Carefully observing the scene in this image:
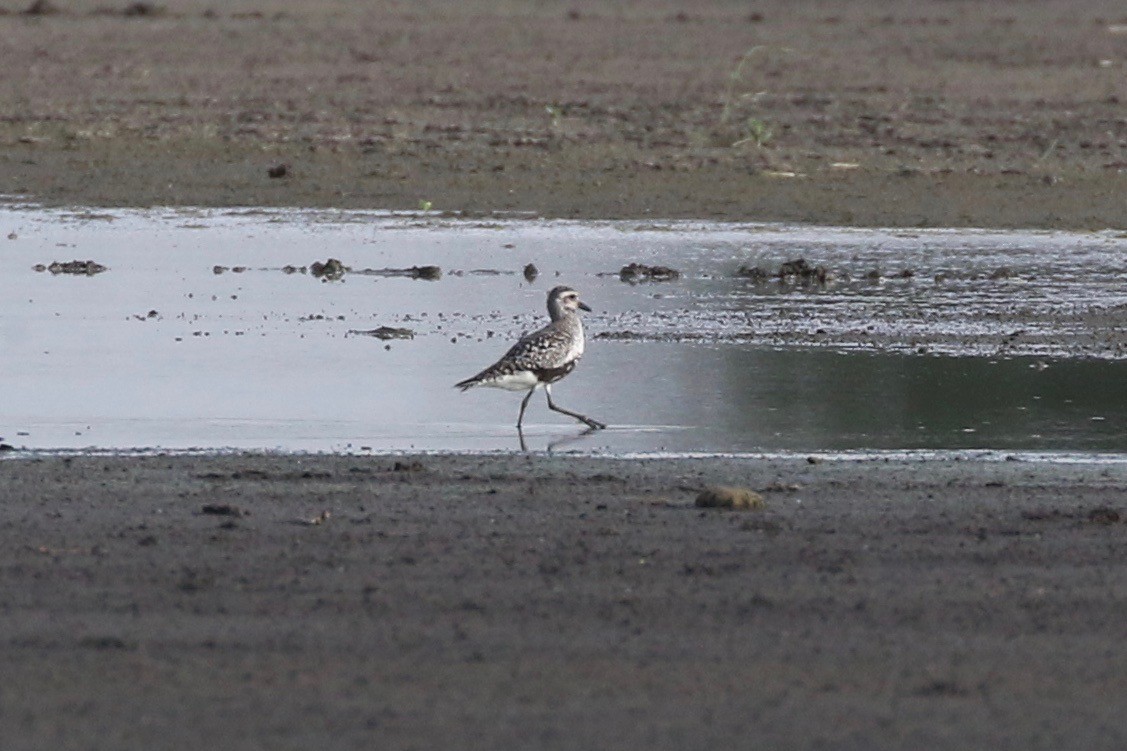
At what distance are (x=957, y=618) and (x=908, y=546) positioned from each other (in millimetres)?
922

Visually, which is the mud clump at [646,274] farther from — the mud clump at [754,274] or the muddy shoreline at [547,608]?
the muddy shoreline at [547,608]

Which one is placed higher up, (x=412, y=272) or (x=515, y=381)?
(x=412, y=272)

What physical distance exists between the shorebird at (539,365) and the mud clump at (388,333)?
2.02m

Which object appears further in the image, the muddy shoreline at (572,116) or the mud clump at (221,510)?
the muddy shoreline at (572,116)

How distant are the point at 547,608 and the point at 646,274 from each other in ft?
30.1

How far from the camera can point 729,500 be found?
8.06 m

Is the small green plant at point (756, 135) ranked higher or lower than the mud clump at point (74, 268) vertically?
higher

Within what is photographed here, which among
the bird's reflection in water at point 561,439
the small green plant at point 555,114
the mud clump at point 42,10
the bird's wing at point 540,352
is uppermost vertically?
the mud clump at point 42,10

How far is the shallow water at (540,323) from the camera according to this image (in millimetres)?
10492

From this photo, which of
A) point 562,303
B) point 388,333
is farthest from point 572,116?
point 562,303

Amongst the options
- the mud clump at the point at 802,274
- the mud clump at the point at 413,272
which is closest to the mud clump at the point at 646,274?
the mud clump at the point at 802,274

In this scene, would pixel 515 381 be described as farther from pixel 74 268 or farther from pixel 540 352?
pixel 74 268

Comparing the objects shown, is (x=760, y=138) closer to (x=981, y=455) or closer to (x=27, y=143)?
(x=27, y=143)

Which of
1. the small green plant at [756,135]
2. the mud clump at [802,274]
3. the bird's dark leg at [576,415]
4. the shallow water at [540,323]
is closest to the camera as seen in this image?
the shallow water at [540,323]
